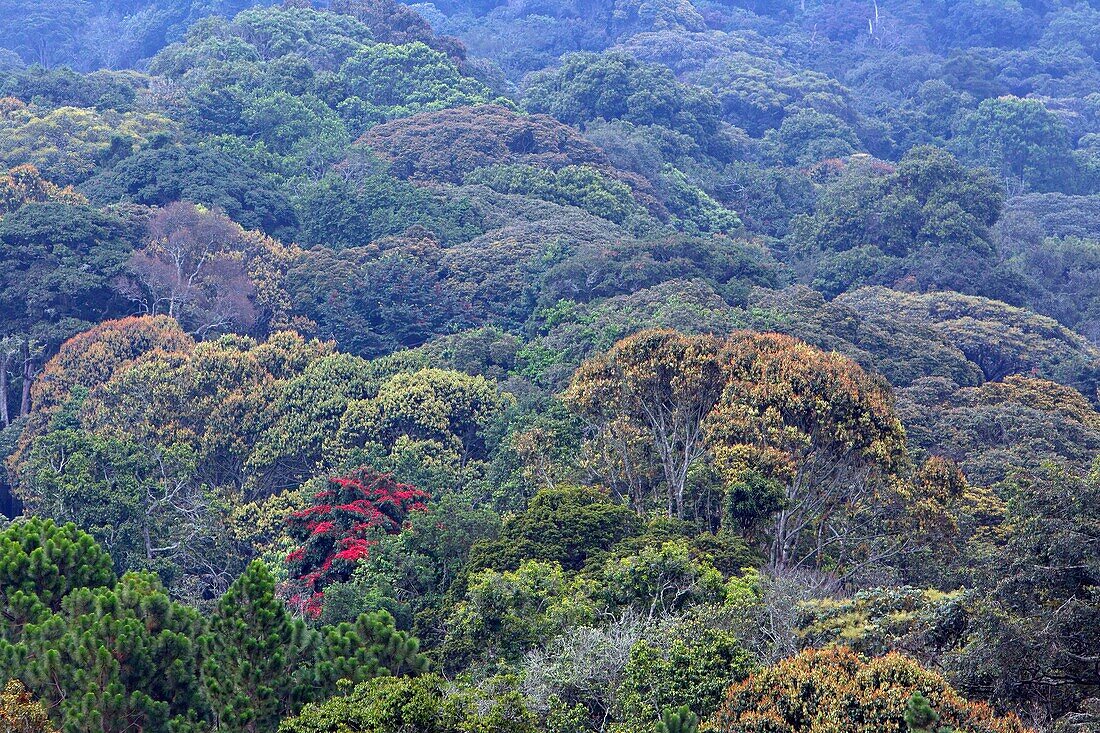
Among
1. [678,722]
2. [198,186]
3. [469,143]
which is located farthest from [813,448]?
[469,143]

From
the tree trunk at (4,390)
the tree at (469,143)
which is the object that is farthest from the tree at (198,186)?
the tree trunk at (4,390)

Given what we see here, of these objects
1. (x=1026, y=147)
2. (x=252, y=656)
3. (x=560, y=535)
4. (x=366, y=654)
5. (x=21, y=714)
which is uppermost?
(x=1026, y=147)

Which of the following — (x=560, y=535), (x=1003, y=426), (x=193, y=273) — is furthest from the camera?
(x=193, y=273)

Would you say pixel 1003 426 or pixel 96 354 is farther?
pixel 96 354

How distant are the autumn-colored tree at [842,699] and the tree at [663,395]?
10358mm

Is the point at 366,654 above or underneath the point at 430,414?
above

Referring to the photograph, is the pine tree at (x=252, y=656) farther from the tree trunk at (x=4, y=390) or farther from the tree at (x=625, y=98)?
the tree at (x=625, y=98)

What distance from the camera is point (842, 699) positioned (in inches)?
562

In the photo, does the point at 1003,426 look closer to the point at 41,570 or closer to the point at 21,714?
the point at 41,570

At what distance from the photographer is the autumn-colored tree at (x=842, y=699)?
13.9 meters

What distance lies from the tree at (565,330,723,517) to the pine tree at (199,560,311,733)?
32.0 ft

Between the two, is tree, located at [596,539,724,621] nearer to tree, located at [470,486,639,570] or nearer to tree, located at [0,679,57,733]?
tree, located at [470,486,639,570]

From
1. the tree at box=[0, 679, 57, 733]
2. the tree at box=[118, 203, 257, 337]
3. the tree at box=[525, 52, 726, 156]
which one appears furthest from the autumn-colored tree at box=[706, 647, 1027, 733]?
the tree at box=[525, 52, 726, 156]

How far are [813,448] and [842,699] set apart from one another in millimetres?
11040
